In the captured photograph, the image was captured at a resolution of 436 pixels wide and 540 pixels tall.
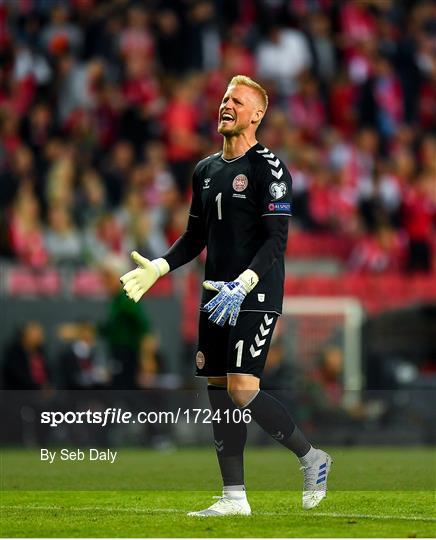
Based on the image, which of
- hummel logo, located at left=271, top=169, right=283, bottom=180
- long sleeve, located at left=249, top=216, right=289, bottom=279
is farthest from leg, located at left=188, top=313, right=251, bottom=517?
hummel logo, located at left=271, top=169, right=283, bottom=180

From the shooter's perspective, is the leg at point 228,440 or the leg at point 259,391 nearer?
the leg at point 259,391

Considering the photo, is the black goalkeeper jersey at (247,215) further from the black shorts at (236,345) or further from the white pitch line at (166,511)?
the white pitch line at (166,511)

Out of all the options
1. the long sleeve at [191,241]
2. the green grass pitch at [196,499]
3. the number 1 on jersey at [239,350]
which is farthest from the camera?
the long sleeve at [191,241]

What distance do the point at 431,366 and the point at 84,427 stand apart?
7324 mm

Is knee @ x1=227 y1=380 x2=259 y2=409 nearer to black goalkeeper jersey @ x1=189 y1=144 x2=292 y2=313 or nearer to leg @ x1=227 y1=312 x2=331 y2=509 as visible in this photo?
leg @ x1=227 y1=312 x2=331 y2=509

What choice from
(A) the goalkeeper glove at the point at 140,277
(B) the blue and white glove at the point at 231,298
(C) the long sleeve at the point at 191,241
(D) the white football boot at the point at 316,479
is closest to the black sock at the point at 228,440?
(D) the white football boot at the point at 316,479

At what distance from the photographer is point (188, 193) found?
19.5 meters

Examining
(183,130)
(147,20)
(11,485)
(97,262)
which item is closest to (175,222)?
(97,262)

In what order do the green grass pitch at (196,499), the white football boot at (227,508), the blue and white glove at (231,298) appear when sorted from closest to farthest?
the green grass pitch at (196,499)
the blue and white glove at (231,298)
the white football boot at (227,508)

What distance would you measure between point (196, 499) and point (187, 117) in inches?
480

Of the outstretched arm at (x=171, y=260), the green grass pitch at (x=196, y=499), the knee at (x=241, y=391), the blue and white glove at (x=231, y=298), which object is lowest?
the green grass pitch at (x=196, y=499)

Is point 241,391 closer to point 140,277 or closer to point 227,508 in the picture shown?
point 227,508

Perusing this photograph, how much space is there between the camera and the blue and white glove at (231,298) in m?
7.77

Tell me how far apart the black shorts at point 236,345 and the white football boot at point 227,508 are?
63cm
